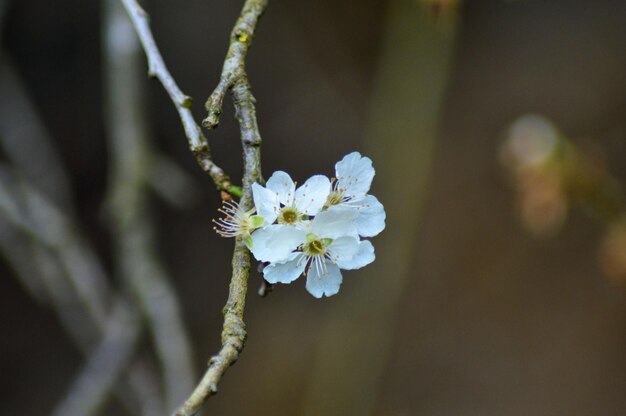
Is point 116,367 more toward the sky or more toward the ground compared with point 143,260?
more toward the ground

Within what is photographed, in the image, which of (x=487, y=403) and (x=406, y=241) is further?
(x=487, y=403)

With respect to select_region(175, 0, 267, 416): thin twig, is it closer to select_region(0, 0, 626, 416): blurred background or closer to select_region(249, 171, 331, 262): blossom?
select_region(249, 171, 331, 262): blossom

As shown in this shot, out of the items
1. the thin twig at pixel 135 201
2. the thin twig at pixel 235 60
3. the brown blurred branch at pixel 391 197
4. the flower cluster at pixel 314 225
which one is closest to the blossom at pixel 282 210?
the flower cluster at pixel 314 225

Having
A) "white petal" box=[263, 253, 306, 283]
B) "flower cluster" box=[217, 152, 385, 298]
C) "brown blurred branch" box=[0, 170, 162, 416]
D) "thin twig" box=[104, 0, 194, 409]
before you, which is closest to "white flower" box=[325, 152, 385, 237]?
"flower cluster" box=[217, 152, 385, 298]

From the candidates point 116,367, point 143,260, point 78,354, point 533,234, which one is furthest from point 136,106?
point 533,234

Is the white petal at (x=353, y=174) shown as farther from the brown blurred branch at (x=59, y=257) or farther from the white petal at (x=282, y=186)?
the brown blurred branch at (x=59, y=257)

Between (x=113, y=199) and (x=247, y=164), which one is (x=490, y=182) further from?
(x=247, y=164)
